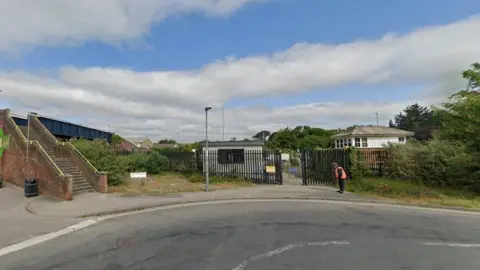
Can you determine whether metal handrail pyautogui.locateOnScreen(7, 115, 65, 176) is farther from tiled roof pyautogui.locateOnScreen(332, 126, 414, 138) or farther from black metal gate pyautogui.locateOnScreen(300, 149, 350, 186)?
tiled roof pyautogui.locateOnScreen(332, 126, 414, 138)

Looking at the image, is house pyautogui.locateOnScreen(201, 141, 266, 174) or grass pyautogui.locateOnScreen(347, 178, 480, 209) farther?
house pyautogui.locateOnScreen(201, 141, 266, 174)

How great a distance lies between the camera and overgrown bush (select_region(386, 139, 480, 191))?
15.7 metres

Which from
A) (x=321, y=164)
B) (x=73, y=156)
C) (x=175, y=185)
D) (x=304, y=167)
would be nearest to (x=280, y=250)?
(x=304, y=167)

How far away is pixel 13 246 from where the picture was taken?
726 centimetres

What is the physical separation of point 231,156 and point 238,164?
3.51ft

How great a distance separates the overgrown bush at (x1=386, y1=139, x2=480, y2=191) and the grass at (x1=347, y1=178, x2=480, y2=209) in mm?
1068

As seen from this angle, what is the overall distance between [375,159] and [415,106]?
7704 centimetres

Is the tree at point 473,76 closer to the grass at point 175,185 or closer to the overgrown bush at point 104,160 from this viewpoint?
the grass at point 175,185

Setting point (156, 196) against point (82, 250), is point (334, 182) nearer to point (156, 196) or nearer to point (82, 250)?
point (156, 196)

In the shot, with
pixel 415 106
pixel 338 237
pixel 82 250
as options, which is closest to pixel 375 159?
pixel 338 237

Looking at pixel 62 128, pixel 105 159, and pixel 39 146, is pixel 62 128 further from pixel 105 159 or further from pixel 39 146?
pixel 39 146

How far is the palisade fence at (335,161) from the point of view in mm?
19047

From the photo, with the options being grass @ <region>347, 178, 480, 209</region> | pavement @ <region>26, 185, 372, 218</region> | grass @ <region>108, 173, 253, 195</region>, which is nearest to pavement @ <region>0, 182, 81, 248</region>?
pavement @ <region>26, 185, 372, 218</region>

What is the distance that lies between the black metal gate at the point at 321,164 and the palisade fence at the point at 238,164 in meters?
1.75
